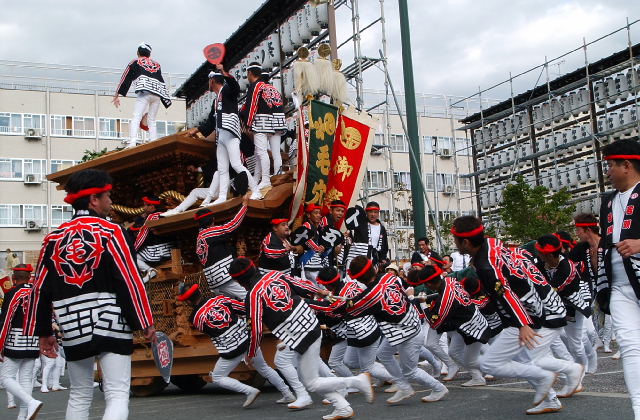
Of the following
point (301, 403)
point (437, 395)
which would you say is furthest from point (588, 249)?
point (301, 403)

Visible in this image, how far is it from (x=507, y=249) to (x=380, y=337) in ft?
8.57

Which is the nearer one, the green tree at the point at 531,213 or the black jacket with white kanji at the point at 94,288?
the black jacket with white kanji at the point at 94,288

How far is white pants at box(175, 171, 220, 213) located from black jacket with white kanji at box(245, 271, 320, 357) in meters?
3.97

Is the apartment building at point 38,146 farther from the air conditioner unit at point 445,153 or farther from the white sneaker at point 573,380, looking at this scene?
the white sneaker at point 573,380

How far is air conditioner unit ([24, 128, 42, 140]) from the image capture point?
1533 inches

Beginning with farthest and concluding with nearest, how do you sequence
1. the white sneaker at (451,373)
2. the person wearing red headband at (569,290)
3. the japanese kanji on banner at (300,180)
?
the japanese kanji on banner at (300,180), the white sneaker at (451,373), the person wearing red headband at (569,290)

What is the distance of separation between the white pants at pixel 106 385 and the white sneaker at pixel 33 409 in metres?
3.16

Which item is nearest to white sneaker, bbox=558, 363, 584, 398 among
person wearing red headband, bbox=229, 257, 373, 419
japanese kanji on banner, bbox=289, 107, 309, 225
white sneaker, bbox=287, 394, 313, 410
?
person wearing red headband, bbox=229, 257, 373, 419

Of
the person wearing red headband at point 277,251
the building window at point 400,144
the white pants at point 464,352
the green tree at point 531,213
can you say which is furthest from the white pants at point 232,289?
the building window at point 400,144

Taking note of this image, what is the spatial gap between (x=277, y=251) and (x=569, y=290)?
3545 millimetres

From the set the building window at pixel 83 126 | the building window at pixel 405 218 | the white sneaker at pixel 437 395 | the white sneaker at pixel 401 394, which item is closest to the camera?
the white sneaker at pixel 437 395

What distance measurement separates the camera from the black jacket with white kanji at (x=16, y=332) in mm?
8461

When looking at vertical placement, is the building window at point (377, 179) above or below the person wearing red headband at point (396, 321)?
above

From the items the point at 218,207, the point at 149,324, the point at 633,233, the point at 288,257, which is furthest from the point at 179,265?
the point at 633,233
